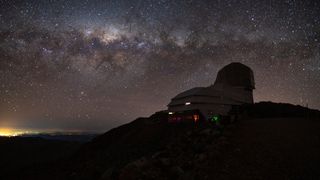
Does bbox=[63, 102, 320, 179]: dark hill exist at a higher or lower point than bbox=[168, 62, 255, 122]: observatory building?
lower

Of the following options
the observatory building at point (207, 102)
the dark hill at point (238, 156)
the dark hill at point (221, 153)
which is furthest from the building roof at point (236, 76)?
the dark hill at point (238, 156)

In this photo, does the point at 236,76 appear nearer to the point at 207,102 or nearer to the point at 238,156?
the point at 207,102

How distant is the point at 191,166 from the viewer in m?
13.1

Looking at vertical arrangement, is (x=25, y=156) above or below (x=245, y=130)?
below

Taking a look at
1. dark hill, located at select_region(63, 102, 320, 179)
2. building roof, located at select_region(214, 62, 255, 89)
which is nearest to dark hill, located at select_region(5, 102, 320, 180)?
dark hill, located at select_region(63, 102, 320, 179)

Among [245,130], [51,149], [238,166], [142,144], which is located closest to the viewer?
[238,166]

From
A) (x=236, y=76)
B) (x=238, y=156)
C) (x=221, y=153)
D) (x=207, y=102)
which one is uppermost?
(x=236, y=76)

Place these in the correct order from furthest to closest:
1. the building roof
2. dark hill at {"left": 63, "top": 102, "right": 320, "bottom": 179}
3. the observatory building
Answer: the building roof, the observatory building, dark hill at {"left": 63, "top": 102, "right": 320, "bottom": 179}

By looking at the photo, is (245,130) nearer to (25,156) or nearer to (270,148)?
(270,148)

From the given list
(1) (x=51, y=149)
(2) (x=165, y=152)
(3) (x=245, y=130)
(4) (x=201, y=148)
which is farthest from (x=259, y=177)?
(1) (x=51, y=149)

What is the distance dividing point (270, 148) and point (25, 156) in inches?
2685

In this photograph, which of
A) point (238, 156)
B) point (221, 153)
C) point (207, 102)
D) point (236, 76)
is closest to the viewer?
point (238, 156)

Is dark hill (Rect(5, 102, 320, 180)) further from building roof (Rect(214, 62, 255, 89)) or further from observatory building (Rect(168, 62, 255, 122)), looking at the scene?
building roof (Rect(214, 62, 255, 89))

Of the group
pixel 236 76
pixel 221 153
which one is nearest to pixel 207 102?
pixel 236 76
